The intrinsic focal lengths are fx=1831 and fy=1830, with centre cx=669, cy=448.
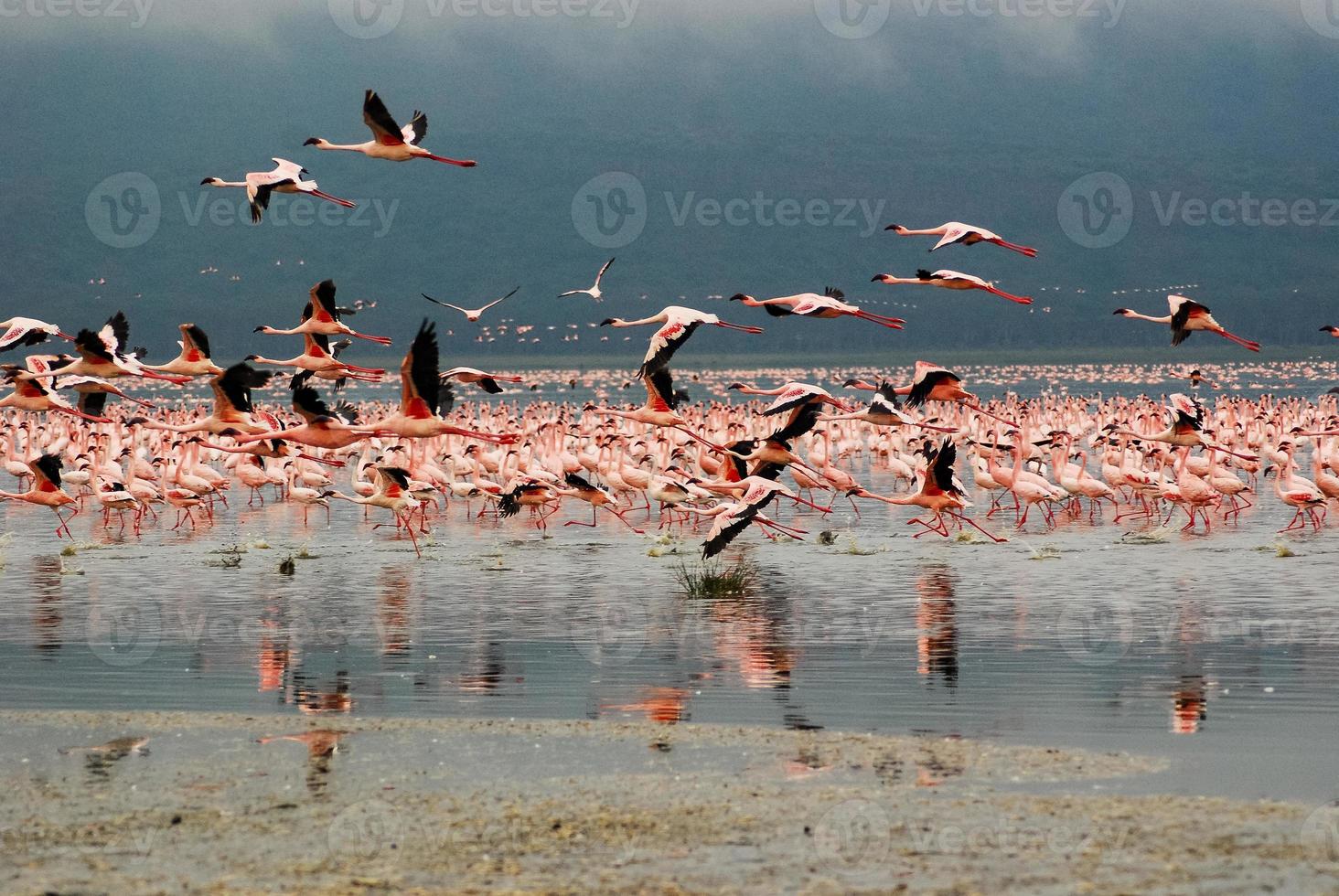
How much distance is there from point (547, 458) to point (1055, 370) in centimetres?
9612

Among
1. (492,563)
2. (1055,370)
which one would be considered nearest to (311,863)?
(492,563)

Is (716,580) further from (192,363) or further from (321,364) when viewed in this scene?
(192,363)

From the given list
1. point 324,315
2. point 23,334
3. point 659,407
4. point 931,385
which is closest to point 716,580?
point 659,407

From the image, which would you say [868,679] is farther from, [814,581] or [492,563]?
[492,563]

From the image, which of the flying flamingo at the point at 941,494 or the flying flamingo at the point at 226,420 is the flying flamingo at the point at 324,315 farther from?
the flying flamingo at the point at 941,494

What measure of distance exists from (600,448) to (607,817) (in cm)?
2100

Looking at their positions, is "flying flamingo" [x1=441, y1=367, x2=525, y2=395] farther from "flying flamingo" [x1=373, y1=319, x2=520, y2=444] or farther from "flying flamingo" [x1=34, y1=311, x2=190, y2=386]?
"flying flamingo" [x1=34, y1=311, x2=190, y2=386]

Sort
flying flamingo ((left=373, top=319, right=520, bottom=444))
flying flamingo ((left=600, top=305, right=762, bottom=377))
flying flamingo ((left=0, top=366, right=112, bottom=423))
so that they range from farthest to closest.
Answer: flying flamingo ((left=0, top=366, right=112, bottom=423)) → flying flamingo ((left=600, top=305, right=762, bottom=377)) → flying flamingo ((left=373, top=319, right=520, bottom=444))

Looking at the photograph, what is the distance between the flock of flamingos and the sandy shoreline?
3392 millimetres

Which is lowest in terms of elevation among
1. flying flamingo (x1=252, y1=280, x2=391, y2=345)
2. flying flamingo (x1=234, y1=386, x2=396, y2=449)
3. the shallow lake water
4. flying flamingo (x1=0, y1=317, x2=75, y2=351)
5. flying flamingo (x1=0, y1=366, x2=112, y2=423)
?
the shallow lake water

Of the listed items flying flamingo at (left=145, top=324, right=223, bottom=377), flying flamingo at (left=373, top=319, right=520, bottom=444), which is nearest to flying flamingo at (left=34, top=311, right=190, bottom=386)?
flying flamingo at (left=145, top=324, right=223, bottom=377)

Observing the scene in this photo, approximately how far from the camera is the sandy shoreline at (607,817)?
8156mm

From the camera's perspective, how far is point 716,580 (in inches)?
695

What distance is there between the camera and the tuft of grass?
17547 millimetres
